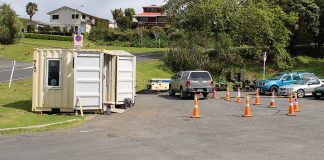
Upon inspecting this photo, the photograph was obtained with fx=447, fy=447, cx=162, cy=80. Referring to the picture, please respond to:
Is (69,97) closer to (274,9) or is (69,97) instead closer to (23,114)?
(23,114)

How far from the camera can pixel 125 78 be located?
2170 cm

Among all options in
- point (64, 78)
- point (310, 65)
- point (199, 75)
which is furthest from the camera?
point (310, 65)

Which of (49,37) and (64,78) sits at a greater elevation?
(49,37)

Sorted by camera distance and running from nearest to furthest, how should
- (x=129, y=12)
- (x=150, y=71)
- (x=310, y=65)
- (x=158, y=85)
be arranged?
(x=158, y=85), (x=150, y=71), (x=310, y=65), (x=129, y=12)

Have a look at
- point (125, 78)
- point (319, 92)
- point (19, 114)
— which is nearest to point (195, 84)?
point (125, 78)

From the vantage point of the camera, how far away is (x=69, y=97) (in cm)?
1788

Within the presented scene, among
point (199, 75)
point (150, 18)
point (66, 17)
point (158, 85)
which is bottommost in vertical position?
point (158, 85)

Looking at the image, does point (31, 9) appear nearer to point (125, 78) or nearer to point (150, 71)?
point (150, 71)

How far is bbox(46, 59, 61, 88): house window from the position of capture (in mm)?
17891

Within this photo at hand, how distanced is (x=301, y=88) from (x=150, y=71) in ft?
56.7

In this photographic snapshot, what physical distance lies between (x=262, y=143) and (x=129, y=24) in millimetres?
96926

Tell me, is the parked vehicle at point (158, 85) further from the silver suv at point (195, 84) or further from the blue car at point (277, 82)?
the blue car at point (277, 82)

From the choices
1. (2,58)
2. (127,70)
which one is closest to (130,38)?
(2,58)

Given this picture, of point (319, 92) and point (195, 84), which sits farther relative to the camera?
point (319, 92)
